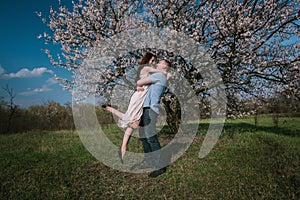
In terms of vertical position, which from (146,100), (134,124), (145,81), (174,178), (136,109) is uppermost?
(145,81)

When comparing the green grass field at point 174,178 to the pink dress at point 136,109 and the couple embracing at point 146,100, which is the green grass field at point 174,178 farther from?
the pink dress at point 136,109

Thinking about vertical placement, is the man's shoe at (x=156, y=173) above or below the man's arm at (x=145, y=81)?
below

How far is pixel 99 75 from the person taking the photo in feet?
24.2

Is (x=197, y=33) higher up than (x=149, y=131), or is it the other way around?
(x=197, y=33)

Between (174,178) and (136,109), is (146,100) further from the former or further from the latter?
(174,178)

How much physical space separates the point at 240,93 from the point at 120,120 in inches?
294

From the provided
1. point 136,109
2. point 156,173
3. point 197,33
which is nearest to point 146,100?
point 136,109

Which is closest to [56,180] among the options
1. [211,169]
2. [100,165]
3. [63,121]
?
[100,165]

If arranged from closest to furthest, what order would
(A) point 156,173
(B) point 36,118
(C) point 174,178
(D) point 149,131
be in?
1. (D) point 149,131
2. (C) point 174,178
3. (A) point 156,173
4. (B) point 36,118

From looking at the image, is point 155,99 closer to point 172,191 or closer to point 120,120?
point 120,120

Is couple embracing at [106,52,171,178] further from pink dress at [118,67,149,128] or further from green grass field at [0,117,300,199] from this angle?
green grass field at [0,117,300,199]

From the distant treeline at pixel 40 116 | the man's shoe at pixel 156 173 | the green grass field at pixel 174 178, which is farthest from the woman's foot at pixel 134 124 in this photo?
the distant treeline at pixel 40 116

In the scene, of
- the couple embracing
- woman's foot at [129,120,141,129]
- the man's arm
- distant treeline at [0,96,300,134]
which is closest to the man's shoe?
the couple embracing

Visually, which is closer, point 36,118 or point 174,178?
point 174,178
